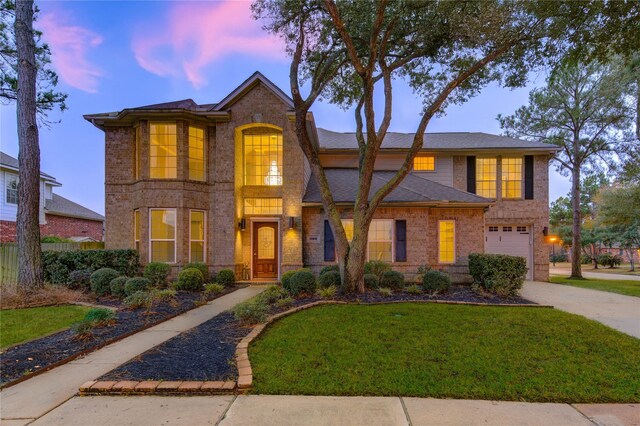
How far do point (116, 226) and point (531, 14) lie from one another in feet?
47.1

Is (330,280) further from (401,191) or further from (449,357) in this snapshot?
(401,191)

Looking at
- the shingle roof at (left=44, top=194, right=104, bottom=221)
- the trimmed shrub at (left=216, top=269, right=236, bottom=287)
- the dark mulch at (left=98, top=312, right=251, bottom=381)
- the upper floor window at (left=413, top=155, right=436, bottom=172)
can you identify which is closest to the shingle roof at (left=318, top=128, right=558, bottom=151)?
the upper floor window at (left=413, top=155, right=436, bottom=172)

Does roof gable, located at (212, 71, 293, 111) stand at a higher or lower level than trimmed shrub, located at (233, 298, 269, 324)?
higher

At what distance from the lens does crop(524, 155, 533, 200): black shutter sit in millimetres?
14289

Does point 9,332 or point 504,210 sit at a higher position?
point 504,210

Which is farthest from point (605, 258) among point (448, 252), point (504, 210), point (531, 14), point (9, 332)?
point (9, 332)

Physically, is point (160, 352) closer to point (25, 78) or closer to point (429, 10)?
point (25, 78)

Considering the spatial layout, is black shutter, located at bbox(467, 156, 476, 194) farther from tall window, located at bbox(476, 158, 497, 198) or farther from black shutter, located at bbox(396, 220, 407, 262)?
black shutter, located at bbox(396, 220, 407, 262)

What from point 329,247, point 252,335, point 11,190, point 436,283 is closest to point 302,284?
point 329,247

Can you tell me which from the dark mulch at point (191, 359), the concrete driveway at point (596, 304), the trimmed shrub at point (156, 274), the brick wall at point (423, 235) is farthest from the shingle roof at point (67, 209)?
the concrete driveway at point (596, 304)

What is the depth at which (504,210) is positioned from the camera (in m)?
14.3

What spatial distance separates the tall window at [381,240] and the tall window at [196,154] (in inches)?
262

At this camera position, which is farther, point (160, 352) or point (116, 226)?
point (116, 226)

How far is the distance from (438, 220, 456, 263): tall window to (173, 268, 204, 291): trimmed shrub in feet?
28.5
